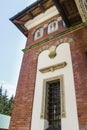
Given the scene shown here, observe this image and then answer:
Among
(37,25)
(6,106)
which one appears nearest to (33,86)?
(37,25)

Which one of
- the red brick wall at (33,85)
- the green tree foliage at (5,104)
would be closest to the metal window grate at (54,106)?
the red brick wall at (33,85)

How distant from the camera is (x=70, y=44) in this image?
21.6 feet

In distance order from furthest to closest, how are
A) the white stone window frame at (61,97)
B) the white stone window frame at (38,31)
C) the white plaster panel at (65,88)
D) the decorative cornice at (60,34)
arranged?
the white stone window frame at (38,31)
the decorative cornice at (60,34)
the white stone window frame at (61,97)
the white plaster panel at (65,88)

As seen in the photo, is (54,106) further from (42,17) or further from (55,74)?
(42,17)

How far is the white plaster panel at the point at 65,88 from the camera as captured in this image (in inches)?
185

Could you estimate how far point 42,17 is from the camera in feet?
29.2

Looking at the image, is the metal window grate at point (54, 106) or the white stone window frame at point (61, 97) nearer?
the white stone window frame at point (61, 97)

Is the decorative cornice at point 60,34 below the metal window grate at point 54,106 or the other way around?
the other way around

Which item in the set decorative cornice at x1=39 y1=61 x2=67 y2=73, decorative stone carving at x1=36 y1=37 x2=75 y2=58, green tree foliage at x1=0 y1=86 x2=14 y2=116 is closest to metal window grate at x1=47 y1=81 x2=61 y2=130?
decorative cornice at x1=39 y1=61 x2=67 y2=73

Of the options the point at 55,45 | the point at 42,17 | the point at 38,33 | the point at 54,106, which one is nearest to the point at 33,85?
the point at 54,106

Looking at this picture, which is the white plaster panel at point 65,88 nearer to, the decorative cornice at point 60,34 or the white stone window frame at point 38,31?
the decorative cornice at point 60,34

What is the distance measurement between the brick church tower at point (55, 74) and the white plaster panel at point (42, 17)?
6 cm

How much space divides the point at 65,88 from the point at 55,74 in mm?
883

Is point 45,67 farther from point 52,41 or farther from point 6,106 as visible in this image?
point 6,106
